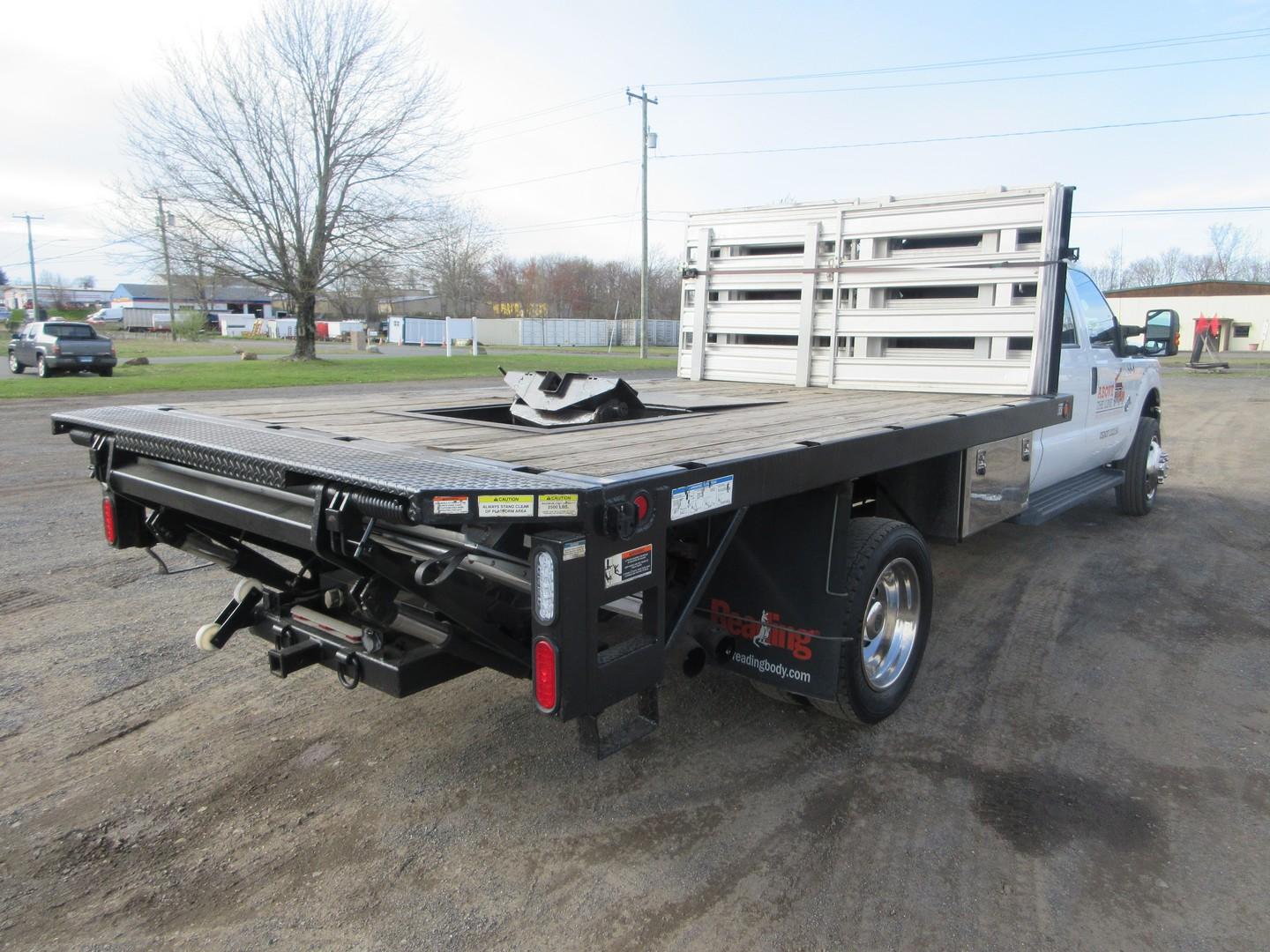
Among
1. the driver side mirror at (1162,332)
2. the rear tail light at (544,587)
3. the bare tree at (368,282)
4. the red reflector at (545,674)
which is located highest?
the bare tree at (368,282)

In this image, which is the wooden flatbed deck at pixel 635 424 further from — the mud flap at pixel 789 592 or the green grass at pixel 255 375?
the green grass at pixel 255 375

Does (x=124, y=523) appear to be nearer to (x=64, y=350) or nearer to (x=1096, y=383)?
(x=1096, y=383)

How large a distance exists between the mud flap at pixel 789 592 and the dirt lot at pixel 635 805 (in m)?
0.37

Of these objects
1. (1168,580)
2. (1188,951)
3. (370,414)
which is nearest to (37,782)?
(370,414)

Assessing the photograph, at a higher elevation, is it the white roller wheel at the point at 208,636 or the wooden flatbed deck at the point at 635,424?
the wooden flatbed deck at the point at 635,424

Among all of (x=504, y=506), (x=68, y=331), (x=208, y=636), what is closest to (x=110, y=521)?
(x=208, y=636)

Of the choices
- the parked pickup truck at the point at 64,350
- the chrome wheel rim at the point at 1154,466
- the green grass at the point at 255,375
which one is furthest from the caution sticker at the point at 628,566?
the parked pickup truck at the point at 64,350

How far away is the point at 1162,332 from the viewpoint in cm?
753

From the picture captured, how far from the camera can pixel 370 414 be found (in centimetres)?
430

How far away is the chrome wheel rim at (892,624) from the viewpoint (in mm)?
3844

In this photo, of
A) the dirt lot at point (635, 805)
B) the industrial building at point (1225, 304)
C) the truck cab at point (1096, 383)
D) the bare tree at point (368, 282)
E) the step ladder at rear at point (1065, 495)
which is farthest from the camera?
the industrial building at point (1225, 304)

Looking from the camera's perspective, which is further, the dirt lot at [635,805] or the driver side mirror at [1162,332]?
the driver side mirror at [1162,332]

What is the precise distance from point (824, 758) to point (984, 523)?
1.92 meters

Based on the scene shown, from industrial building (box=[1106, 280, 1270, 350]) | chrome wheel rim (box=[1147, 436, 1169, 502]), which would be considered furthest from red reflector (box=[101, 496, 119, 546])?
industrial building (box=[1106, 280, 1270, 350])
